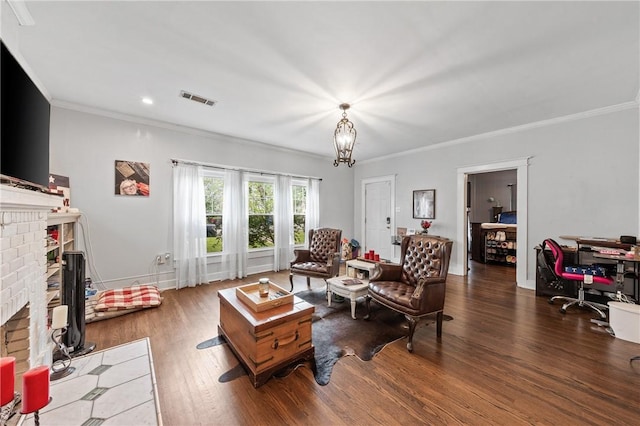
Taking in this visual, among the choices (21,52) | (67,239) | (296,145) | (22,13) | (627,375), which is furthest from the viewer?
(296,145)

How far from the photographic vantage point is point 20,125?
5.04 feet

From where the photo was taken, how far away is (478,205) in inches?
291

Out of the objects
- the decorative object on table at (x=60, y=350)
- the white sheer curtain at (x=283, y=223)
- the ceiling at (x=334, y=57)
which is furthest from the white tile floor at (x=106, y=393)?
the white sheer curtain at (x=283, y=223)

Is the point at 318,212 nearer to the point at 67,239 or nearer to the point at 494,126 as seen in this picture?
the point at 494,126

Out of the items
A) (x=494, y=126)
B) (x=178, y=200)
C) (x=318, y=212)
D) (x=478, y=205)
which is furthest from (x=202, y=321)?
(x=478, y=205)

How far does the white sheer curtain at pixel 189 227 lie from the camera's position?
4.16m

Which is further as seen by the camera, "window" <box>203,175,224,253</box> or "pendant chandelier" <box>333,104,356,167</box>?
"window" <box>203,175,224,253</box>

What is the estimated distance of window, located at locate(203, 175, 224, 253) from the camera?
4.64m

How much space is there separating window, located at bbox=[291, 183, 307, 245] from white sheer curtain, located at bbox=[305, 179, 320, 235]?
0.10m

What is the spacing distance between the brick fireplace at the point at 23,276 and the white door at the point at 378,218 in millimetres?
5787

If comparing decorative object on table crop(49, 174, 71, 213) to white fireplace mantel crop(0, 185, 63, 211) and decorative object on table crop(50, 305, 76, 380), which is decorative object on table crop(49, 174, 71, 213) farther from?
decorative object on table crop(50, 305, 76, 380)

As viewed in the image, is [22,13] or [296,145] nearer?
[22,13]

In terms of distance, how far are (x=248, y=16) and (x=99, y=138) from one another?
3.18 meters

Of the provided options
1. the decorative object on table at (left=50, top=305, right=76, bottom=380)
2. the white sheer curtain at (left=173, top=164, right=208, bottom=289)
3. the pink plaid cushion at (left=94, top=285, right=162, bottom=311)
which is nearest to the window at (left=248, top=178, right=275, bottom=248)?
the white sheer curtain at (left=173, top=164, right=208, bottom=289)
